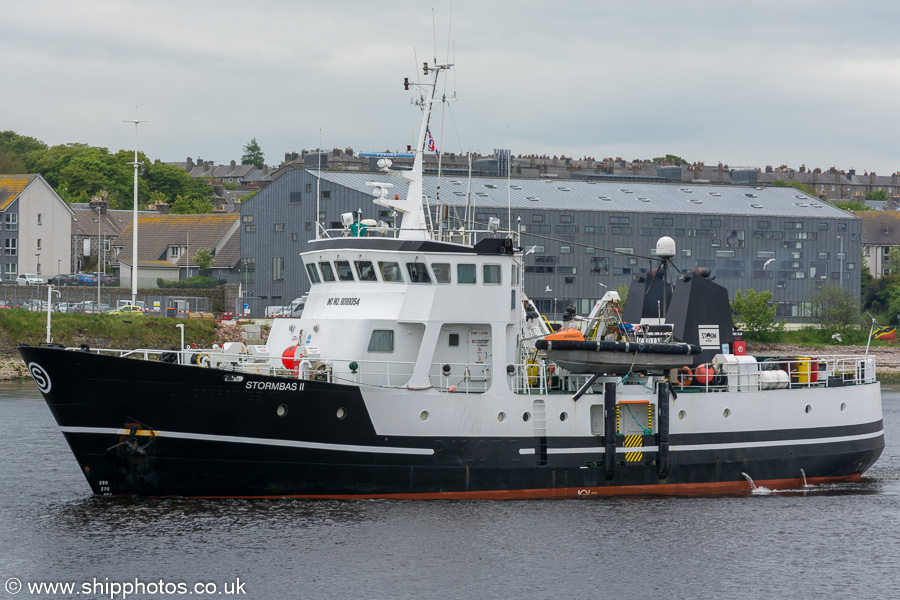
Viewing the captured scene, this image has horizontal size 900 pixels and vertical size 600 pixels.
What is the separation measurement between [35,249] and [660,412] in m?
75.7

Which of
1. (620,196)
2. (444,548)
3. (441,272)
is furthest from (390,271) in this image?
(620,196)

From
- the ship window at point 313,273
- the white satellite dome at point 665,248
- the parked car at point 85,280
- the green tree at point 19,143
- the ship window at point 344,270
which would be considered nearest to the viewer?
the ship window at point 344,270

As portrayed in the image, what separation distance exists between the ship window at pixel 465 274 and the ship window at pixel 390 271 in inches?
52.9

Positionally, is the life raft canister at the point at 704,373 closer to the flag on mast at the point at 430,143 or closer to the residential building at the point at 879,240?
the flag on mast at the point at 430,143

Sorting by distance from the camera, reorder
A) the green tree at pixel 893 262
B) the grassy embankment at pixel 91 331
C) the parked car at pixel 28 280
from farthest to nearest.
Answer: the green tree at pixel 893 262 → the parked car at pixel 28 280 → the grassy embankment at pixel 91 331

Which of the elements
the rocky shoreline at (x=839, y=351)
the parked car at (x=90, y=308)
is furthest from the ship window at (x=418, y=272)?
the rocky shoreline at (x=839, y=351)

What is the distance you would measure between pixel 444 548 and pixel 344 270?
25.2 ft

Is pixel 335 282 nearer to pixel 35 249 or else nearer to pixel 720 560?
pixel 720 560

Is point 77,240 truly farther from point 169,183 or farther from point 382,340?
point 382,340

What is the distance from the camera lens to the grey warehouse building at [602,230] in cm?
7306

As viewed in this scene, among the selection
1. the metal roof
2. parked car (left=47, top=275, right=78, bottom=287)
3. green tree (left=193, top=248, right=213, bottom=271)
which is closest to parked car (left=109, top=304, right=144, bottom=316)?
parked car (left=47, top=275, right=78, bottom=287)

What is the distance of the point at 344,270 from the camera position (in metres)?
27.9

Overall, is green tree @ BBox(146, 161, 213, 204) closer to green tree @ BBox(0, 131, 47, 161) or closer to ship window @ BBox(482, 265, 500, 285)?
green tree @ BBox(0, 131, 47, 161)

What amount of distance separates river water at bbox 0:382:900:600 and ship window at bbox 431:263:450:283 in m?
5.14
